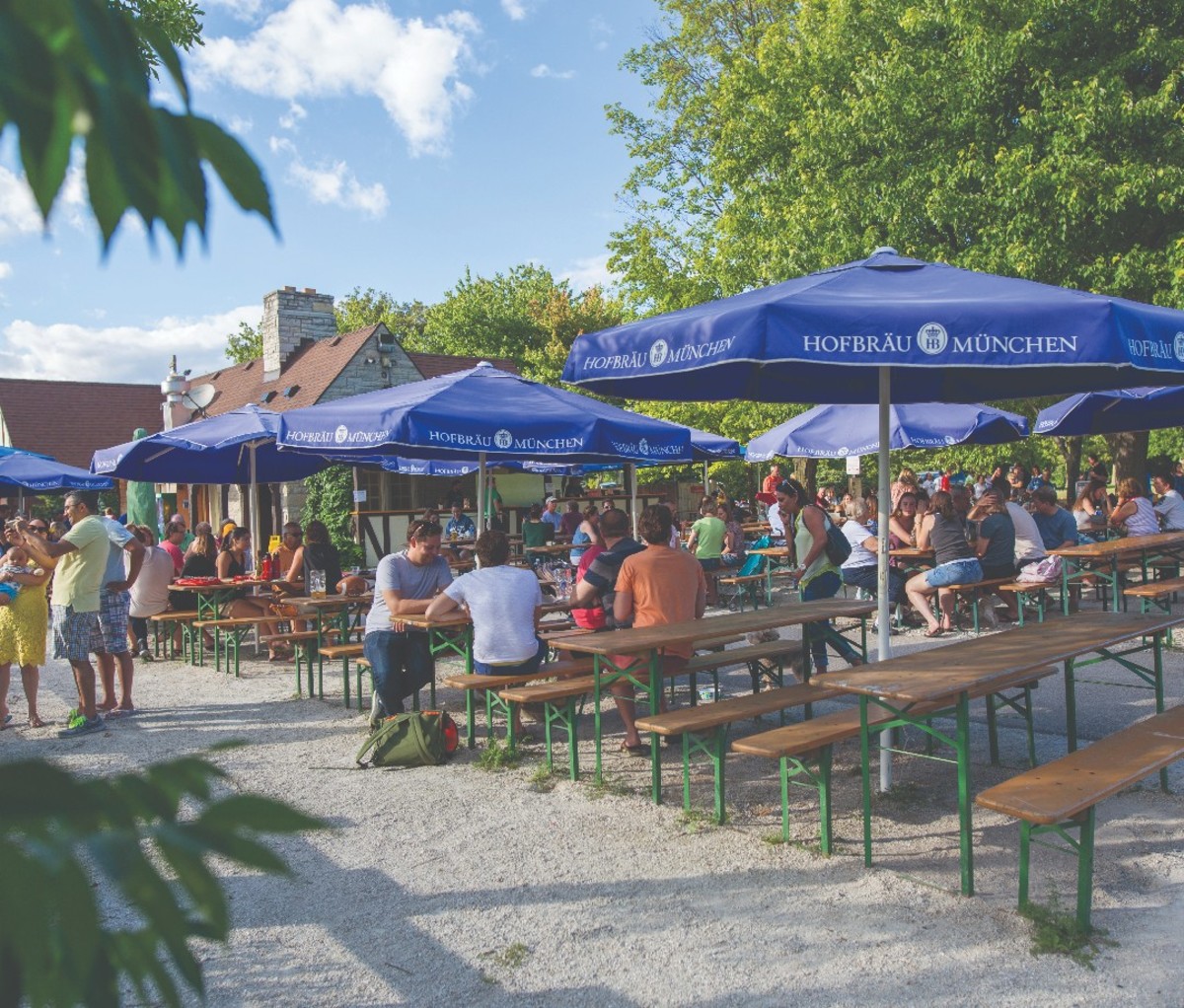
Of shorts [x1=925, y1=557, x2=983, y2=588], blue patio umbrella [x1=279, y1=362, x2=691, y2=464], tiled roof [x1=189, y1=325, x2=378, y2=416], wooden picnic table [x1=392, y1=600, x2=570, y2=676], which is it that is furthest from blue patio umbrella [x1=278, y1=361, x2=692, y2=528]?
tiled roof [x1=189, y1=325, x2=378, y2=416]

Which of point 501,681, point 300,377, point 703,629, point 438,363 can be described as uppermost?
point 438,363

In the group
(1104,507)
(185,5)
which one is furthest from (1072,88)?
(185,5)

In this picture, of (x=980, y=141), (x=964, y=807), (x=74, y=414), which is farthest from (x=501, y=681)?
(x=74, y=414)

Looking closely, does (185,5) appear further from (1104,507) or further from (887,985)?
(1104,507)

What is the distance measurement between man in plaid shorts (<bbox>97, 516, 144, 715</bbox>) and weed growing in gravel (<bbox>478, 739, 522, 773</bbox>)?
333 cm

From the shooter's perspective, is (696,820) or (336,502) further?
(336,502)

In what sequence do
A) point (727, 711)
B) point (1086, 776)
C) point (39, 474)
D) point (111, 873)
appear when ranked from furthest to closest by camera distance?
point (39, 474)
point (727, 711)
point (1086, 776)
point (111, 873)

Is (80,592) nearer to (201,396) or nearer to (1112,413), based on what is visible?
(201,396)

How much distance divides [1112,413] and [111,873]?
1288 cm

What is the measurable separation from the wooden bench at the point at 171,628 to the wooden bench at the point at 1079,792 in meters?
8.84

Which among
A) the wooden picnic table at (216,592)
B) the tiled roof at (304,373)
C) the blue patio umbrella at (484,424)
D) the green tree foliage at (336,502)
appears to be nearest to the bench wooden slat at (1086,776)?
the blue patio umbrella at (484,424)

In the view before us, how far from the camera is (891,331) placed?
4.36m

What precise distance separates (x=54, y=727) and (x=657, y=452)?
527 cm

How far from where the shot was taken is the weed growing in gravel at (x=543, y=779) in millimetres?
5781
